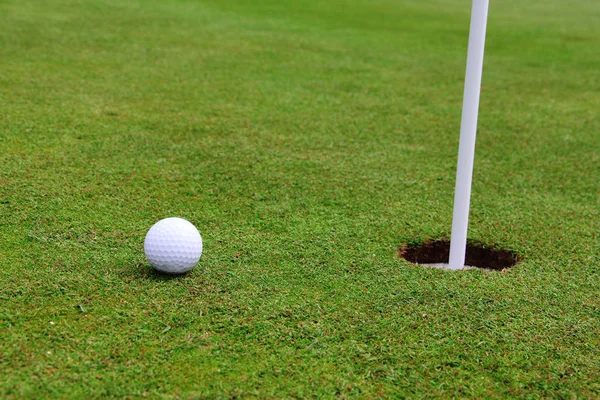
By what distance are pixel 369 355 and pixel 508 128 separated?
4.80 meters

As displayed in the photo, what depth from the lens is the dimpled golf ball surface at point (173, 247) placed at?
365 centimetres

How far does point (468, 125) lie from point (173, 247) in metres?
1.78

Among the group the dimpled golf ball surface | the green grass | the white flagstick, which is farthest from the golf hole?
the dimpled golf ball surface

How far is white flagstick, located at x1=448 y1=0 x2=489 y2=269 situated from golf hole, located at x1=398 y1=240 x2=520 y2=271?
0.39 metres

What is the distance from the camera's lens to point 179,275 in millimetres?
3805

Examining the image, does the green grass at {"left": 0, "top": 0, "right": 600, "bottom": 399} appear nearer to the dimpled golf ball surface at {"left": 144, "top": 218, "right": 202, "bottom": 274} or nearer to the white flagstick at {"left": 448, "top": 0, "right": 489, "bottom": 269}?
the dimpled golf ball surface at {"left": 144, "top": 218, "right": 202, "bottom": 274}

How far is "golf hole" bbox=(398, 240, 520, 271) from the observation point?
14.7ft

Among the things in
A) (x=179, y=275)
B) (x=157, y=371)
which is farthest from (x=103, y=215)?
(x=157, y=371)

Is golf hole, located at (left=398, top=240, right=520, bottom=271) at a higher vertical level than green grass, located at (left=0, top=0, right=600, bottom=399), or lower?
lower

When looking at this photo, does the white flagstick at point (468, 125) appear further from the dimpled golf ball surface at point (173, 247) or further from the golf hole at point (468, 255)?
the dimpled golf ball surface at point (173, 247)

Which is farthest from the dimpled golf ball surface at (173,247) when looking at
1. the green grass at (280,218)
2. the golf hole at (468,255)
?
the golf hole at (468,255)

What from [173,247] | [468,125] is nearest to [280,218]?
[173,247]

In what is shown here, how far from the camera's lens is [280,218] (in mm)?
4746

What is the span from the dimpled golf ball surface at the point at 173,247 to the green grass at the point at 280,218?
0.37ft
